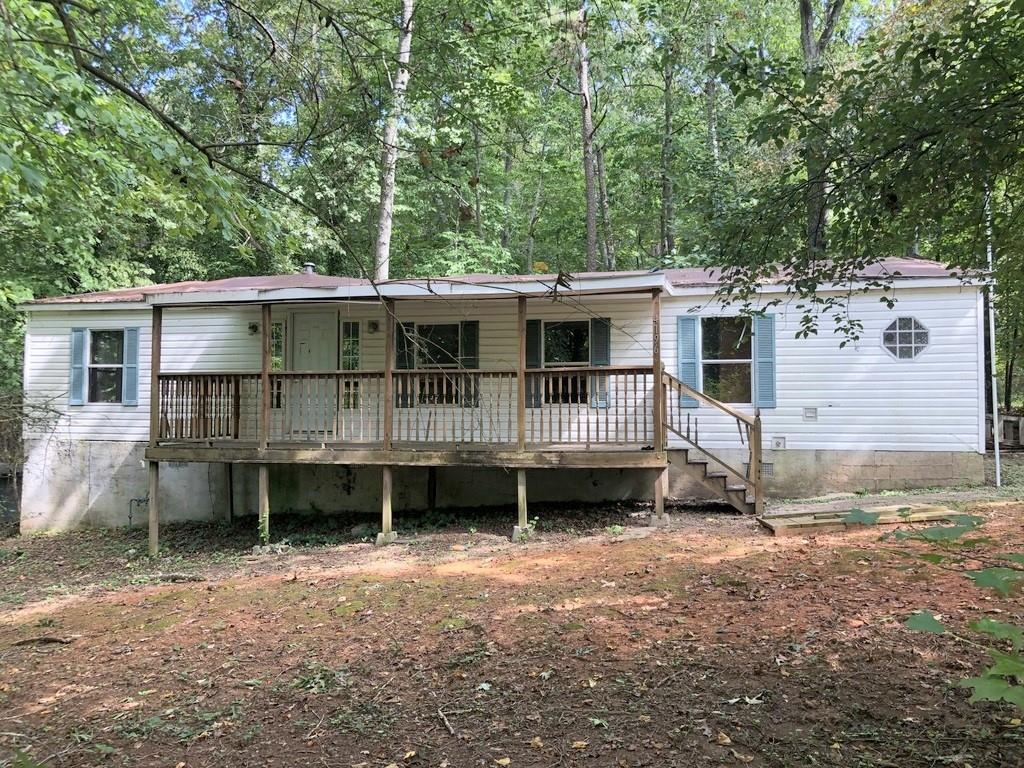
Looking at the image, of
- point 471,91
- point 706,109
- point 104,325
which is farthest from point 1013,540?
point 706,109

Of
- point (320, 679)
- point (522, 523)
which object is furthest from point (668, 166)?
point (320, 679)

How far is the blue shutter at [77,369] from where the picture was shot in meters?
12.1

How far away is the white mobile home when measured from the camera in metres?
9.28

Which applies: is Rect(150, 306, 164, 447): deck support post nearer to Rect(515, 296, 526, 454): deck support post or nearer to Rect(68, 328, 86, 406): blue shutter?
Rect(68, 328, 86, 406): blue shutter

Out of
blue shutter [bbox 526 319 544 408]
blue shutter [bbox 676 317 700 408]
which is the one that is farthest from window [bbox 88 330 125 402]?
blue shutter [bbox 676 317 700 408]

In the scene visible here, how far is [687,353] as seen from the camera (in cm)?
1050

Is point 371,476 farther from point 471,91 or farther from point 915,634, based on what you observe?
point 915,634

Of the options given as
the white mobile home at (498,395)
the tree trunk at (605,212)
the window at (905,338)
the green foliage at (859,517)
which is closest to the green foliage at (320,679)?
the green foliage at (859,517)

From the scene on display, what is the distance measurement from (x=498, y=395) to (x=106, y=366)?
8.35 m

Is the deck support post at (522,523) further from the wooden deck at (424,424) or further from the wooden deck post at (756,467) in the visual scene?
the wooden deck post at (756,467)

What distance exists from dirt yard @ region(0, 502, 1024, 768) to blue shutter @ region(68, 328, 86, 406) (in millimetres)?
5689

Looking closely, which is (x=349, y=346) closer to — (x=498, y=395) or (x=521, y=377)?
(x=498, y=395)

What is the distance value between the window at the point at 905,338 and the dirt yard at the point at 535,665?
10.1 ft

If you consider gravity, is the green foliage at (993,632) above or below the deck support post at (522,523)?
above
